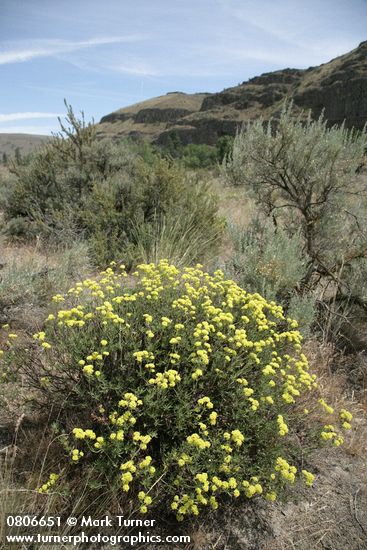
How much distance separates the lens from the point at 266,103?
292 ft

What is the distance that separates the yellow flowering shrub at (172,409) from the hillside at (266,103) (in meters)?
38.3

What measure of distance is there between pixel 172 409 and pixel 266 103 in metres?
98.4

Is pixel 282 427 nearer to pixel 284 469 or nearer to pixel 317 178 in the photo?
pixel 284 469

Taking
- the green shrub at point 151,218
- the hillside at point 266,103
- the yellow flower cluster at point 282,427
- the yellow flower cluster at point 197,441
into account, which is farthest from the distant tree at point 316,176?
the hillside at point 266,103

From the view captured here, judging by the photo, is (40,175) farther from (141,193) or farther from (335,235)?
(335,235)

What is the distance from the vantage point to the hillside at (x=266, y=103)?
210ft

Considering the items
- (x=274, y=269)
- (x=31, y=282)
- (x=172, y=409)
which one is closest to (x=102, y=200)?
(x=31, y=282)

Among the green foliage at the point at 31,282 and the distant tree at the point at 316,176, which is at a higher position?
the distant tree at the point at 316,176

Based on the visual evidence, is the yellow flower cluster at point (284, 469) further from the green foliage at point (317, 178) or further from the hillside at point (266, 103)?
the hillside at point (266, 103)

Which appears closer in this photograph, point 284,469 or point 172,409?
point 284,469

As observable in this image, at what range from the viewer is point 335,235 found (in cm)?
496

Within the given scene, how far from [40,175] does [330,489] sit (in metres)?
7.63

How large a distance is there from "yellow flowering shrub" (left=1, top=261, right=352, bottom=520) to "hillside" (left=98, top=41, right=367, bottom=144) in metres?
38.3

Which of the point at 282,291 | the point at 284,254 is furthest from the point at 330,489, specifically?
the point at 284,254
